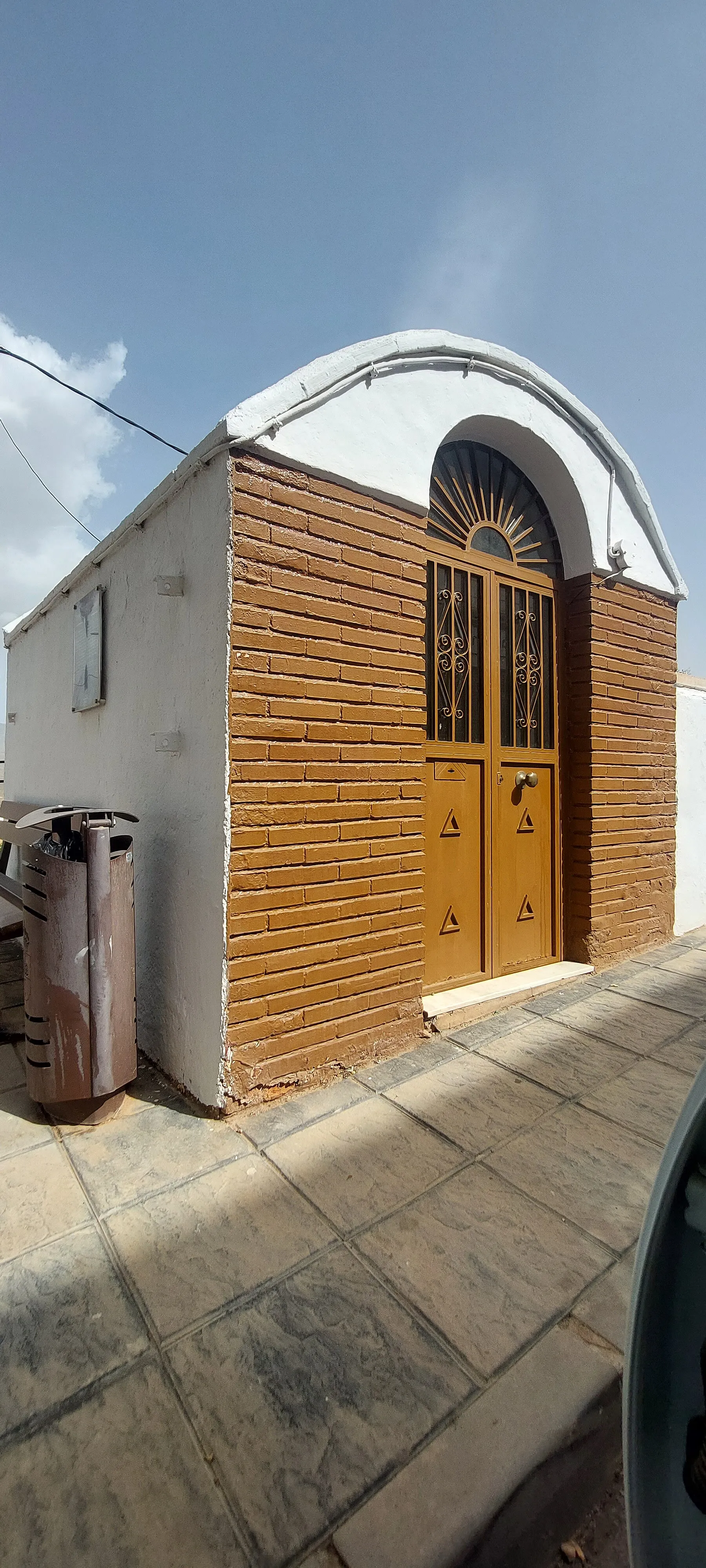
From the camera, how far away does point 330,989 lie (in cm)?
278

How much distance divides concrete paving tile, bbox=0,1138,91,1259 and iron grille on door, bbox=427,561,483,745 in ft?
8.18

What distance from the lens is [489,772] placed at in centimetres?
374

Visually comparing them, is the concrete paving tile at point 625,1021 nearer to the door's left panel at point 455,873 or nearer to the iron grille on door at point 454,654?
the door's left panel at point 455,873

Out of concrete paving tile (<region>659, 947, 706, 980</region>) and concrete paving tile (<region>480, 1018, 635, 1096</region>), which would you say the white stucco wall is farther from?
concrete paving tile (<region>480, 1018, 635, 1096</region>)

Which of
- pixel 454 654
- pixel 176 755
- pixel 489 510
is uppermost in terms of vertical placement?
pixel 489 510

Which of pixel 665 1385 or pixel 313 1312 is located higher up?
pixel 665 1385

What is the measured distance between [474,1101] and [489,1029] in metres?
0.77

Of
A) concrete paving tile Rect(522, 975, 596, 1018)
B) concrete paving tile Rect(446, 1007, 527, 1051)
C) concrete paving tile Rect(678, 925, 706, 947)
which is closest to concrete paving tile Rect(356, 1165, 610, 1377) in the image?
concrete paving tile Rect(446, 1007, 527, 1051)

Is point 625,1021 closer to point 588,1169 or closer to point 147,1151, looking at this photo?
point 588,1169

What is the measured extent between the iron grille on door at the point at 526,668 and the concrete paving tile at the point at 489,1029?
160 centimetres

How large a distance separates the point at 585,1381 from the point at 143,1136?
1652mm

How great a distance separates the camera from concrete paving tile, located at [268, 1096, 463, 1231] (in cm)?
199

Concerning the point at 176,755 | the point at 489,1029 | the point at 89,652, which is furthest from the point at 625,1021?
the point at 89,652

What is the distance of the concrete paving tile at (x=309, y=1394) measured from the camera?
120cm
